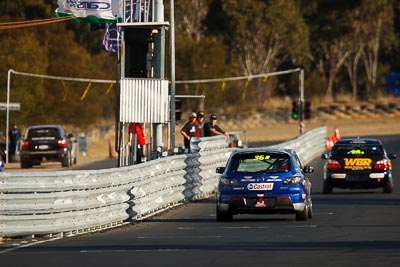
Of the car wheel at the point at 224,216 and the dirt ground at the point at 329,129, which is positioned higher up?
the car wheel at the point at 224,216

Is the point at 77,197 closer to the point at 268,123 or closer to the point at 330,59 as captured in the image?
the point at 268,123

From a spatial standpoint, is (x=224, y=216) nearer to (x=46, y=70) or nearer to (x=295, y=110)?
(x=295, y=110)

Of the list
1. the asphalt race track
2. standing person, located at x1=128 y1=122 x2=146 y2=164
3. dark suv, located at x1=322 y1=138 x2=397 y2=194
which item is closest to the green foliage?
standing person, located at x1=128 y1=122 x2=146 y2=164

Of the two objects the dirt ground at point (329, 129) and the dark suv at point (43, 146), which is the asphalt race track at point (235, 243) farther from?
the dirt ground at point (329, 129)

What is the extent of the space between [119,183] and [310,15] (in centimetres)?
8309

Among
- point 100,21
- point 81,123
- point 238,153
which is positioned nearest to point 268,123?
point 81,123

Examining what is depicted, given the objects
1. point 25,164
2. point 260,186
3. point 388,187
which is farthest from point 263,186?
point 25,164

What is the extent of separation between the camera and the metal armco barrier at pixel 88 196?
2002 centimetres

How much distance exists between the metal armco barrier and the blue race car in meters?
1.85

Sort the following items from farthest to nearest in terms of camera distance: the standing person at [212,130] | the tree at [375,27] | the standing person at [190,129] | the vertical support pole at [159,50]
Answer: the tree at [375,27] → the standing person at [212,130] → the vertical support pole at [159,50] → the standing person at [190,129]

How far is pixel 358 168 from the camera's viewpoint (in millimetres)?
32688

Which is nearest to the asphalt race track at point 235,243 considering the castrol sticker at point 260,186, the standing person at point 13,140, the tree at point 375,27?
the castrol sticker at point 260,186

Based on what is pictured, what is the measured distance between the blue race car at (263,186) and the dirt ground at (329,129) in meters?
46.7

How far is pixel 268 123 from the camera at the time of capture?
312ft
